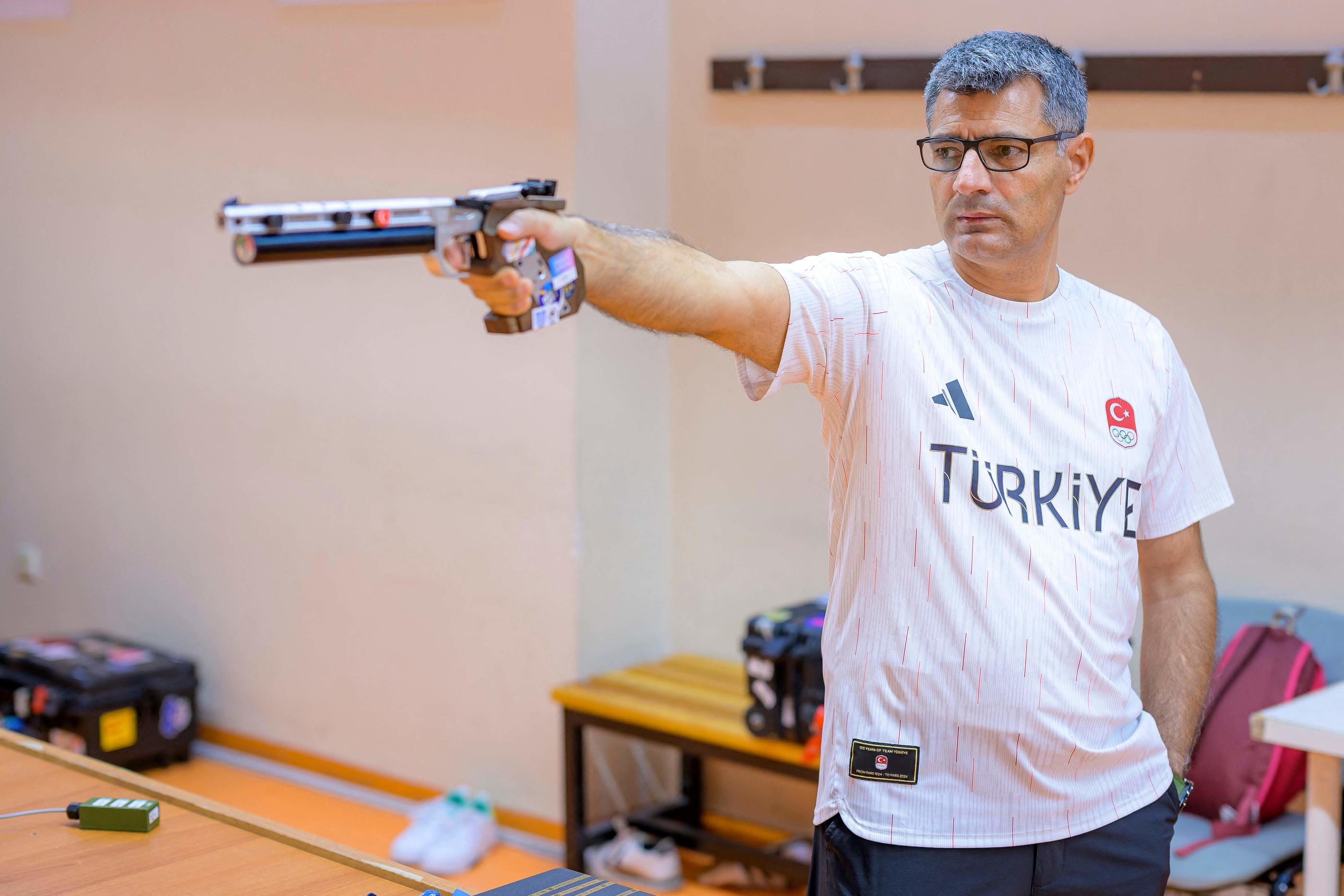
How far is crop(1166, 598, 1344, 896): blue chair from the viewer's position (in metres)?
2.70

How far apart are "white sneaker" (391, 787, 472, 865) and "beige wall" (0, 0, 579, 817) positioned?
19cm

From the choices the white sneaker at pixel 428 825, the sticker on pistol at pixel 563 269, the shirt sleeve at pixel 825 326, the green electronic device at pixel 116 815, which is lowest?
the white sneaker at pixel 428 825

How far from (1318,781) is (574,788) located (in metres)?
2.00

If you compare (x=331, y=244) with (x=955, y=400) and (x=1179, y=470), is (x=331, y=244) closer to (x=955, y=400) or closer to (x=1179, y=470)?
(x=955, y=400)

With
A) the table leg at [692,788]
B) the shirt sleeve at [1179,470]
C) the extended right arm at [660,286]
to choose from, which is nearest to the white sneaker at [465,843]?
the table leg at [692,788]

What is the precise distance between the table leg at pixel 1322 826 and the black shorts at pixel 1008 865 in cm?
81

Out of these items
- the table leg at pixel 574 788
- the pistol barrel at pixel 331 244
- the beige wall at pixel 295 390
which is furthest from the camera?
Answer: the beige wall at pixel 295 390

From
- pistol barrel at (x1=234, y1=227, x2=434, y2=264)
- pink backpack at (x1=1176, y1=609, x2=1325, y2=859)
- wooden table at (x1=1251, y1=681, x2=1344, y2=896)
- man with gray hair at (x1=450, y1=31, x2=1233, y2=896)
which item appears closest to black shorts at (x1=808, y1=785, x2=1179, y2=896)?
man with gray hair at (x1=450, y1=31, x2=1233, y2=896)

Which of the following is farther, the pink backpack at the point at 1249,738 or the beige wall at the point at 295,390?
the beige wall at the point at 295,390

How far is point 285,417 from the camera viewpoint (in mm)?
4594

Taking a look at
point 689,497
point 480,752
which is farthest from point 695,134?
point 480,752

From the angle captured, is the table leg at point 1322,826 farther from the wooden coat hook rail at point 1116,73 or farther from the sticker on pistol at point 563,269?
the sticker on pistol at point 563,269

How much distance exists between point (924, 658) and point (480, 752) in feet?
9.16

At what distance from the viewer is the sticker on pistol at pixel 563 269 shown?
4.27 ft
